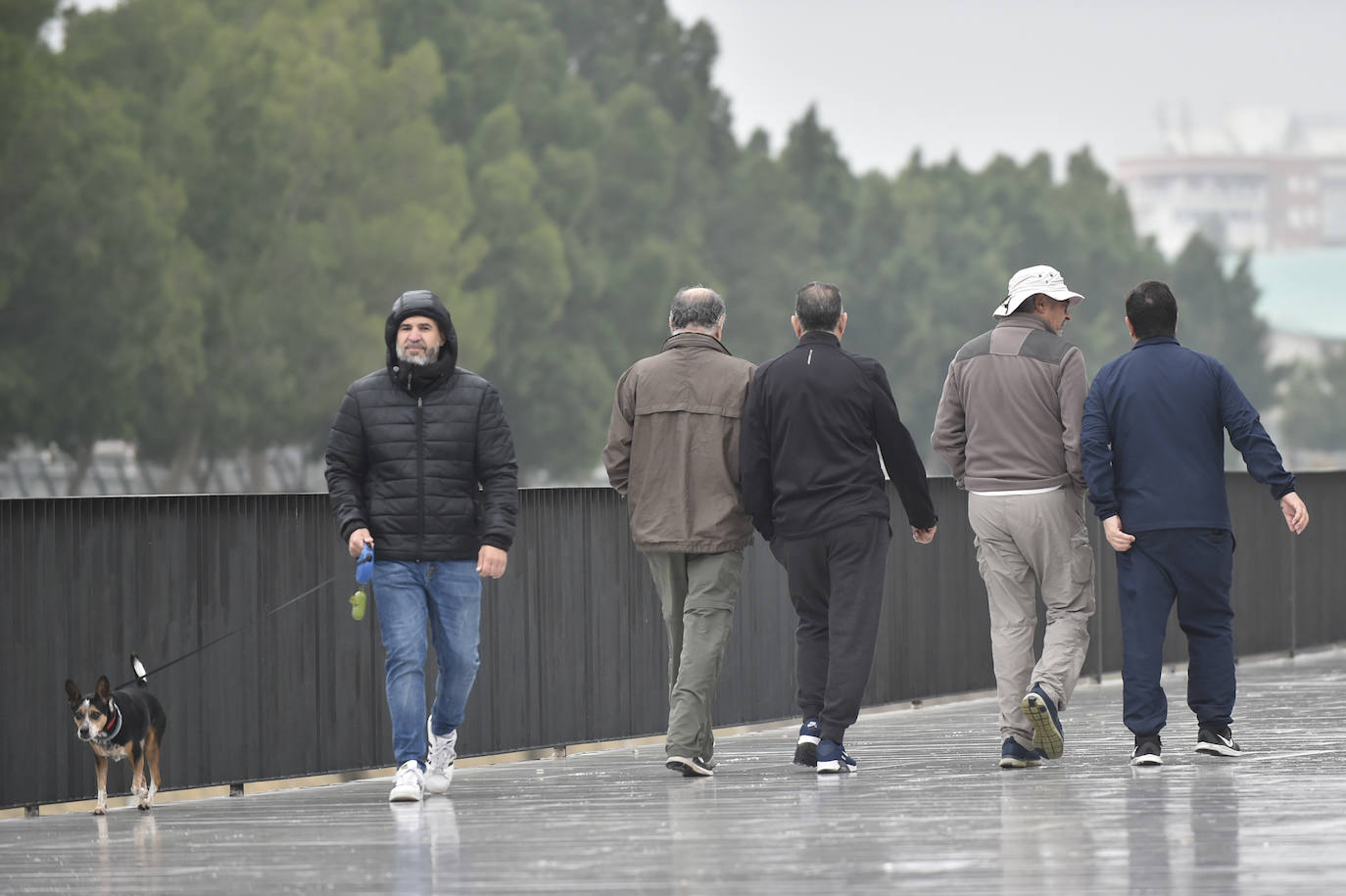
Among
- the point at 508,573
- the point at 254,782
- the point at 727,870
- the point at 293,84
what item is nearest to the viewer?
the point at 727,870

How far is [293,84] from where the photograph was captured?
67.6 meters

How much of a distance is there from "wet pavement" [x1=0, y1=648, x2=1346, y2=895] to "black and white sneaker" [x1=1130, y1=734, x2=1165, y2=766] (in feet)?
0.37

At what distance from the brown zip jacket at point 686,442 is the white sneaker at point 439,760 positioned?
1155 millimetres

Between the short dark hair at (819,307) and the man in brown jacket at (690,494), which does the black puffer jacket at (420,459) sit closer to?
the man in brown jacket at (690,494)

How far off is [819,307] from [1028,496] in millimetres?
1187

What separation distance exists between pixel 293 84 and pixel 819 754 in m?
59.2

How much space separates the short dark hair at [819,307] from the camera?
34.6ft

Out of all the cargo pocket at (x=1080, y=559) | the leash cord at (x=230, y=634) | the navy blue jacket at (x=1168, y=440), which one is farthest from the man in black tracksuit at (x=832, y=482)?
the leash cord at (x=230, y=634)

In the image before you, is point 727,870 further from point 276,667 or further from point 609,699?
point 609,699

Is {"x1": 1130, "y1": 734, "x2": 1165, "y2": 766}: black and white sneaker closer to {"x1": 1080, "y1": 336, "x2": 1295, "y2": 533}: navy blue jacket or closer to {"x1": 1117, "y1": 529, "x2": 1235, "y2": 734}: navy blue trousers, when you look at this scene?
{"x1": 1117, "y1": 529, "x2": 1235, "y2": 734}: navy blue trousers

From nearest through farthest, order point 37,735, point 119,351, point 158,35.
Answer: point 37,735, point 119,351, point 158,35

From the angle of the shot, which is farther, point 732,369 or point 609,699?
point 609,699

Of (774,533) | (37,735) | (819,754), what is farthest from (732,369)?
(37,735)

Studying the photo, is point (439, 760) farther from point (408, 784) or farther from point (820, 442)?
point (820, 442)
